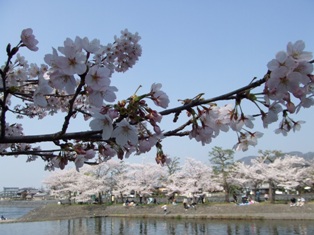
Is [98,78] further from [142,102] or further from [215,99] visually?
[215,99]

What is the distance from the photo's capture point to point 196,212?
981 inches

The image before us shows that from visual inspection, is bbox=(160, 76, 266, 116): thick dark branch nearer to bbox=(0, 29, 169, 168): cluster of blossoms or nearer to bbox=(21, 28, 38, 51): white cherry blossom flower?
bbox=(0, 29, 169, 168): cluster of blossoms

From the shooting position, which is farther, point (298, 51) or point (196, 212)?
point (196, 212)

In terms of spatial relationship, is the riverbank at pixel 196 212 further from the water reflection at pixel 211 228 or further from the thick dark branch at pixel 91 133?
the thick dark branch at pixel 91 133

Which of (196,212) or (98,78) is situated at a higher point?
(98,78)

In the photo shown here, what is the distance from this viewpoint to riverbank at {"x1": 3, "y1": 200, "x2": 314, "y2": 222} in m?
20.8

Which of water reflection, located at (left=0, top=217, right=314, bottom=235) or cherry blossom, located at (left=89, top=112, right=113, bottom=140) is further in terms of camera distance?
water reflection, located at (left=0, top=217, right=314, bottom=235)

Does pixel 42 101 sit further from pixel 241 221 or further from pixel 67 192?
pixel 67 192

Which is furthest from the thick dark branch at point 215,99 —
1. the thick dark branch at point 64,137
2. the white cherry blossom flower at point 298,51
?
the thick dark branch at point 64,137

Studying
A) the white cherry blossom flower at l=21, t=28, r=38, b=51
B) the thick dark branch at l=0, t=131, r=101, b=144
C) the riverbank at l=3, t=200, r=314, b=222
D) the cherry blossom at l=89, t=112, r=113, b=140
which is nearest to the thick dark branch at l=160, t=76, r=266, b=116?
the cherry blossom at l=89, t=112, r=113, b=140

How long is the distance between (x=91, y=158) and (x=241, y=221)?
20.4 metres

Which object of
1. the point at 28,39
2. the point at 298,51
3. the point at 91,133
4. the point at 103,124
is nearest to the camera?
the point at 298,51

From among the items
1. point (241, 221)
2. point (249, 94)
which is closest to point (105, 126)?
point (249, 94)

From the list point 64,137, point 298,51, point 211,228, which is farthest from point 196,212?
point 298,51
